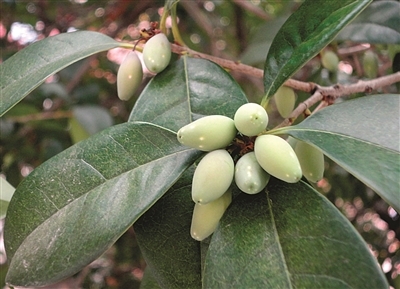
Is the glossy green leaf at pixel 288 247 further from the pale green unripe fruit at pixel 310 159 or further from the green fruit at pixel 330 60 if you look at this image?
the green fruit at pixel 330 60

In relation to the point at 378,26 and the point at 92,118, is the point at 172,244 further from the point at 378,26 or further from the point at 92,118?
the point at 92,118

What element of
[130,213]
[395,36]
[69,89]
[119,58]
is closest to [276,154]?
[130,213]

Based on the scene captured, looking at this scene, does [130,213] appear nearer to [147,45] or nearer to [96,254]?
[96,254]

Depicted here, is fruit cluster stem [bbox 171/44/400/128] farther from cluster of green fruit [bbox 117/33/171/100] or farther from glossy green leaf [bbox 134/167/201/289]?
glossy green leaf [bbox 134/167/201/289]

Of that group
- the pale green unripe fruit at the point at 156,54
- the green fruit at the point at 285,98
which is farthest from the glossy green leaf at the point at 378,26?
the pale green unripe fruit at the point at 156,54

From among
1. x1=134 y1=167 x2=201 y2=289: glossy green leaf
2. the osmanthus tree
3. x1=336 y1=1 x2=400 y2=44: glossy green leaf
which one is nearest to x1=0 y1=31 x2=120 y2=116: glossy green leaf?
the osmanthus tree

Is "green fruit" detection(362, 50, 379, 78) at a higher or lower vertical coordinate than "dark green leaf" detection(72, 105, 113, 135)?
lower

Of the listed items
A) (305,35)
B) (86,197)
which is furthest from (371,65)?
(86,197)
